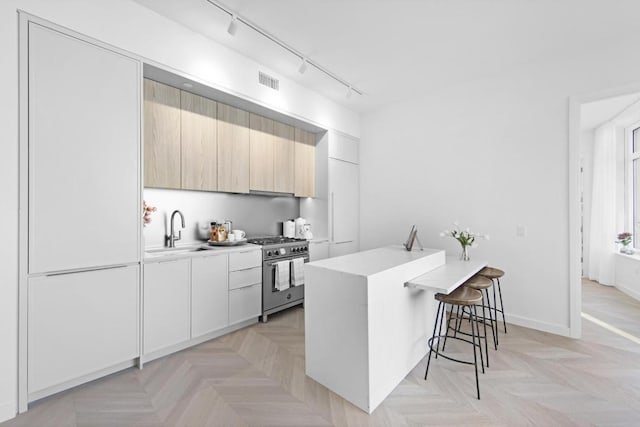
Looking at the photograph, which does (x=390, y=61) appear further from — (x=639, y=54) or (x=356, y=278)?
(x=356, y=278)

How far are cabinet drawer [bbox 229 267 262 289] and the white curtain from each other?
5.66 meters

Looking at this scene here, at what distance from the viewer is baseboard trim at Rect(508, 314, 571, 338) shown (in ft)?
A: 10.2

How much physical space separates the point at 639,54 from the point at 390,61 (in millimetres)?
2264

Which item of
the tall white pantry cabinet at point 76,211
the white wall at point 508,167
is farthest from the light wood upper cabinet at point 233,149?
the white wall at point 508,167

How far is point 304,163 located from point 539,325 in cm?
347

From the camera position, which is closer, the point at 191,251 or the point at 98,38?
the point at 98,38

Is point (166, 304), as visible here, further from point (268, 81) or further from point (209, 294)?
point (268, 81)

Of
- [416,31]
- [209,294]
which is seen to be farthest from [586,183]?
[209,294]

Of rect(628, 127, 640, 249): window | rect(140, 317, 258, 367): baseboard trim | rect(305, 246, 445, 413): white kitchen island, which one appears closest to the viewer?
rect(305, 246, 445, 413): white kitchen island

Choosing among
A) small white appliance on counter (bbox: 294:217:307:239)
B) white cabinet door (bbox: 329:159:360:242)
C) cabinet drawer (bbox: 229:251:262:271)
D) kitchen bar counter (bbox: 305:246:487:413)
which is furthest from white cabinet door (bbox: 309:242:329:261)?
kitchen bar counter (bbox: 305:246:487:413)

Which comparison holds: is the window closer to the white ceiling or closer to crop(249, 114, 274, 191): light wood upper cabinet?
the white ceiling

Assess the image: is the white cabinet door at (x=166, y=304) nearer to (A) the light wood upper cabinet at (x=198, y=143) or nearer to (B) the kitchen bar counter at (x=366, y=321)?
(A) the light wood upper cabinet at (x=198, y=143)

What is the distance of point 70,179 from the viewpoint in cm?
208

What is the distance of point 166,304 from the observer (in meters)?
2.60
